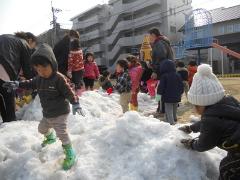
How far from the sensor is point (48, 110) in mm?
3963

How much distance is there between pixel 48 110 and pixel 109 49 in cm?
5232

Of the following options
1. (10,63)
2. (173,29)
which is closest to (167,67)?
(10,63)

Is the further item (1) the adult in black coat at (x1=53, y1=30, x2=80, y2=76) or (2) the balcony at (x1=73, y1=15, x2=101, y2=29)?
(2) the balcony at (x1=73, y1=15, x2=101, y2=29)

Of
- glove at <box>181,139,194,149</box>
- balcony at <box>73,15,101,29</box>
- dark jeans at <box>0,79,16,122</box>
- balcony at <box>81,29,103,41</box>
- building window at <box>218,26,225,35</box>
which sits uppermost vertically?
balcony at <box>73,15,101,29</box>

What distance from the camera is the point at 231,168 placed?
116 inches

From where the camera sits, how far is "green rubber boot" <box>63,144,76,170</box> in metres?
3.60

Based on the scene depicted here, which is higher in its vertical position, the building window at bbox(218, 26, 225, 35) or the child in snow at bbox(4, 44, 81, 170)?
the building window at bbox(218, 26, 225, 35)

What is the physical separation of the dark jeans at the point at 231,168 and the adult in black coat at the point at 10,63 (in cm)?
357

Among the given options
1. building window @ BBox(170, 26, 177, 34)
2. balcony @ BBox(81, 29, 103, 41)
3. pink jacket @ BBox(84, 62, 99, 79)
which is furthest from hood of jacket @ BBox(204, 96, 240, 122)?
balcony @ BBox(81, 29, 103, 41)

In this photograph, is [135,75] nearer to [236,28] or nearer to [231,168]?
[231,168]

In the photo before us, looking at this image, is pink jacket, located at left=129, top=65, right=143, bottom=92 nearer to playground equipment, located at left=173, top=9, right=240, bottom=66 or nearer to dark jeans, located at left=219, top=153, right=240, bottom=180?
dark jeans, located at left=219, top=153, right=240, bottom=180

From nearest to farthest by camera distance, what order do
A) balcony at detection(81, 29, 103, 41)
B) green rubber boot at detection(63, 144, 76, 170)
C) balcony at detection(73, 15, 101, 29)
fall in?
green rubber boot at detection(63, 144, 76, 170) < balcony at detection(81, 29, 103, 41) < balcony at detection(73, 15, 101, 29)

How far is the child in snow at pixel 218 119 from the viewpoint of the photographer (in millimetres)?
2844

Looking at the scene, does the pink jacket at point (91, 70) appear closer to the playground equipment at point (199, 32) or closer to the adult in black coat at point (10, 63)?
the adult in black coat at point (10, 63)
